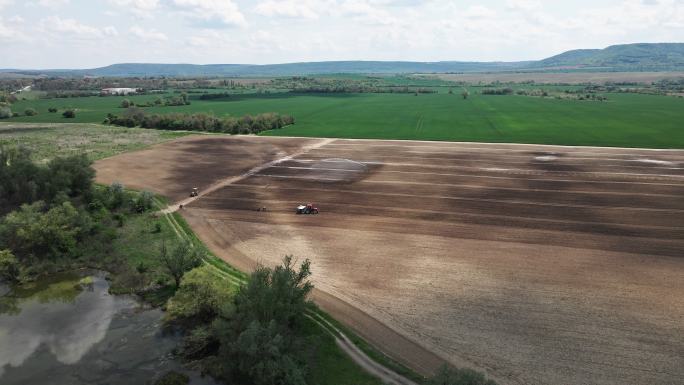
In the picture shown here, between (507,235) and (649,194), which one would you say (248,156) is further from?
(649,194)

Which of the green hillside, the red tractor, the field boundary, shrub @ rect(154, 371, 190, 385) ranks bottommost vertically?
shrub @ rect(154, 371, 190, 385)

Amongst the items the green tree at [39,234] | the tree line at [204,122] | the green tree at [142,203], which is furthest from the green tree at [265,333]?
the tree line at [204,122]

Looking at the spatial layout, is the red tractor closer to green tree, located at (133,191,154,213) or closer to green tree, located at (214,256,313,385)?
green tree, located at (133,191,154,213)

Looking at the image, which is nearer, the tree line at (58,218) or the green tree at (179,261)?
the green tree at (179,261)

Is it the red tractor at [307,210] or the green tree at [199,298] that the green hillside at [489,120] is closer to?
the red tractor at [307,210]

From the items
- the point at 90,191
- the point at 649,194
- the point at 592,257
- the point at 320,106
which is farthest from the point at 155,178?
the point at 320,106

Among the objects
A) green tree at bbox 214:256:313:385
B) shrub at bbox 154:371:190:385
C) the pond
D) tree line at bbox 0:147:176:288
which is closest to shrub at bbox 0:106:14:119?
tree line at bbox 0:147:176:288

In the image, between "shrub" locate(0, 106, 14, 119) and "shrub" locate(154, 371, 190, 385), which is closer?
"shrub" locate(154, 371, 190, 385)

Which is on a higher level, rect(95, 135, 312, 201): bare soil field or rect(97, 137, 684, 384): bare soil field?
rect(95, 135, 312, 201): bare soil field
